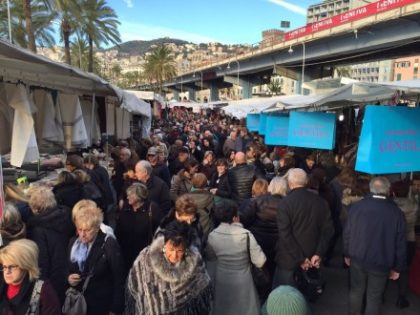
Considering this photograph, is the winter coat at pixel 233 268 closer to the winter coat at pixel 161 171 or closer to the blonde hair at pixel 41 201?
the blonde hair at pixel 41 201

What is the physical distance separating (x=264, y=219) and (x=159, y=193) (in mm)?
1584

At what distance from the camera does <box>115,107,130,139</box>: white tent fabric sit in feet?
36.6

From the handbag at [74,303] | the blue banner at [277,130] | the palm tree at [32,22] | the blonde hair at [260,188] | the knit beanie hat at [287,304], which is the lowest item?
the handbag at [74,303]

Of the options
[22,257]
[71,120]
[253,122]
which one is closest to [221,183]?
[71,120]

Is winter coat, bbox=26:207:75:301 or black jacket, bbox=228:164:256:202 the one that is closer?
winter coat, bbox=26:207:75:301

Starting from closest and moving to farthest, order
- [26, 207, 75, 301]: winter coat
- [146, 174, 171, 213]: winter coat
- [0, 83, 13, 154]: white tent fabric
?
1. [26, 207, 75, 301]: winter coat
2. [0, 83, 13, 154]: white tent fabric
3. [146, 174, 171, 213]: winter coat

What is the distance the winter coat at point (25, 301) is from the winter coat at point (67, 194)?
2.06 m

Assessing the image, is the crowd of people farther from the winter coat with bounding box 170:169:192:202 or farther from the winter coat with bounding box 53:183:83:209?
the winter coat with bounding box 170:169:192:202

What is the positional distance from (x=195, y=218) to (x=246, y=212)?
3.13ft

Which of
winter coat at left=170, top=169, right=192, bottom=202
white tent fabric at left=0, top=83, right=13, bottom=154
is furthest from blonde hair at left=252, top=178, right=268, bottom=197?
white tent fabric at left=0, top=83, right=13, bottom=154

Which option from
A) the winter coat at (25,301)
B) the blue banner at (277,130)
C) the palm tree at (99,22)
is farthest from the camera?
the palm tree at (99,22)

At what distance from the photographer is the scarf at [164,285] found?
2896mm

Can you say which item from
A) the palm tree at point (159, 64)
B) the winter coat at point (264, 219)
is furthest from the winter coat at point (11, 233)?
the palm tree at point (159, 64)

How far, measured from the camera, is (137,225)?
464 cm
